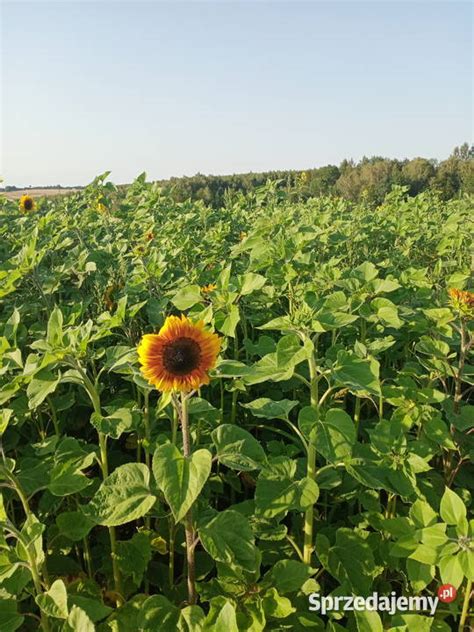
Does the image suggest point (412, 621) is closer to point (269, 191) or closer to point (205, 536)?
point (205, 536)

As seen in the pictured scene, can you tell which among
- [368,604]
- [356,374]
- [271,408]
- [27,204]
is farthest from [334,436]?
[27,204]

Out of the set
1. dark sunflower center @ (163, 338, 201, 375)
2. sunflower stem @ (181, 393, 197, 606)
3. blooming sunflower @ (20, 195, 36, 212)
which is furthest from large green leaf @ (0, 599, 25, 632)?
blooming sunflower @ (20, 195, 36, 212)

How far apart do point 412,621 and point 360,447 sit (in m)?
0.61

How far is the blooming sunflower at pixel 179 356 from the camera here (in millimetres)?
1604

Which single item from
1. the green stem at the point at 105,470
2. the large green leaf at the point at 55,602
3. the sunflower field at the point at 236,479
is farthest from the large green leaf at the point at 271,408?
the large green leaf at the point at 55,602

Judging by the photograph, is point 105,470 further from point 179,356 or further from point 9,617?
point 179,356

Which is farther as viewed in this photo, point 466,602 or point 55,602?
point 466,602

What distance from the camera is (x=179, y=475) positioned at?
141cm

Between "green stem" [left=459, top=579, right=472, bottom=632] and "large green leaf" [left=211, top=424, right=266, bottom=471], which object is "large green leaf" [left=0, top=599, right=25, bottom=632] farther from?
"green stem" [left=459, top=579, right=472, bottom=632]

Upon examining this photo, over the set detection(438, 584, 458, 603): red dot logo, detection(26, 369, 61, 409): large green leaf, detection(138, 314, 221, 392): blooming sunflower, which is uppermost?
detection(138, 314, 221, 392): blooming sunflower

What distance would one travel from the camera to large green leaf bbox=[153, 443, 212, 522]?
1.34m

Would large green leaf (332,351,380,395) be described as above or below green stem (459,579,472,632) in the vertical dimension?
above

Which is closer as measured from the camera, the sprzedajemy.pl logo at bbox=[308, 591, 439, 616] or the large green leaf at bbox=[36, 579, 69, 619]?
the large green leaf at bbox=[36, 579, 69, 619]

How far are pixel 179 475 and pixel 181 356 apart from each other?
1.29ft
